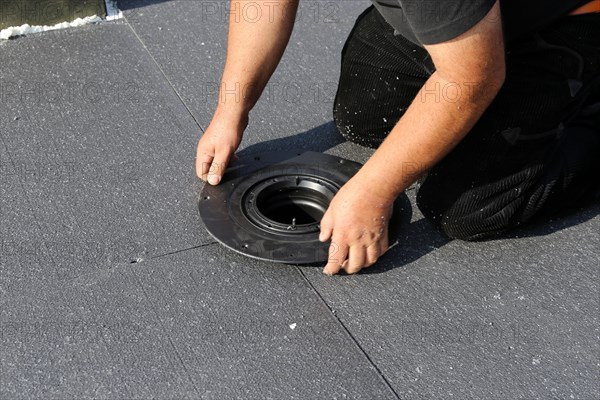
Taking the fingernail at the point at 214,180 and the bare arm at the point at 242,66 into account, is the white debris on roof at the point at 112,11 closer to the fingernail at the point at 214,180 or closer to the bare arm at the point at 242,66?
the bare arm at the point at 242,66

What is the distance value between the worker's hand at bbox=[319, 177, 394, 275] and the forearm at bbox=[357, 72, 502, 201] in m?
0.03

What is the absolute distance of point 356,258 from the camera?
228cm

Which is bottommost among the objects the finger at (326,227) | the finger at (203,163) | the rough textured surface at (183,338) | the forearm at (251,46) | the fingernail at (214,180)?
the rough textured surface at (183,338)

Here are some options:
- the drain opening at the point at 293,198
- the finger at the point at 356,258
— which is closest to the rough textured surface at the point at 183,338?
the finger at the point at 356,258

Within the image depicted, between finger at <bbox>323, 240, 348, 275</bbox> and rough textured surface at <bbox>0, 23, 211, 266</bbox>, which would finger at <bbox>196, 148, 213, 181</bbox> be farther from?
finger at <bbox>323, 240, 348, 275</bbox>

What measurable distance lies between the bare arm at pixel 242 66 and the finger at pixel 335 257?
1.69ft

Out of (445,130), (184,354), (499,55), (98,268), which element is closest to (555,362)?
(445,130)

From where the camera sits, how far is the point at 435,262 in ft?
8.02

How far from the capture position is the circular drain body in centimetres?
239

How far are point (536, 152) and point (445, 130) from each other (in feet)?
1.75

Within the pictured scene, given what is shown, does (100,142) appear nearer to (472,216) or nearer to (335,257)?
(335,257)

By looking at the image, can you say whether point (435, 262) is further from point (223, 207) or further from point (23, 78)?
point (23, 78)

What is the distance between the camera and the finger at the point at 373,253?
7.47 ft

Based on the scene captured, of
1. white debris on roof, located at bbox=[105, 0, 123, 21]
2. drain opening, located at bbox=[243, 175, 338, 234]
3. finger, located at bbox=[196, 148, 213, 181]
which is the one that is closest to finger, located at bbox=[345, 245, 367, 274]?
drain opening, located at bbox=[243, 175, 338, 234]
